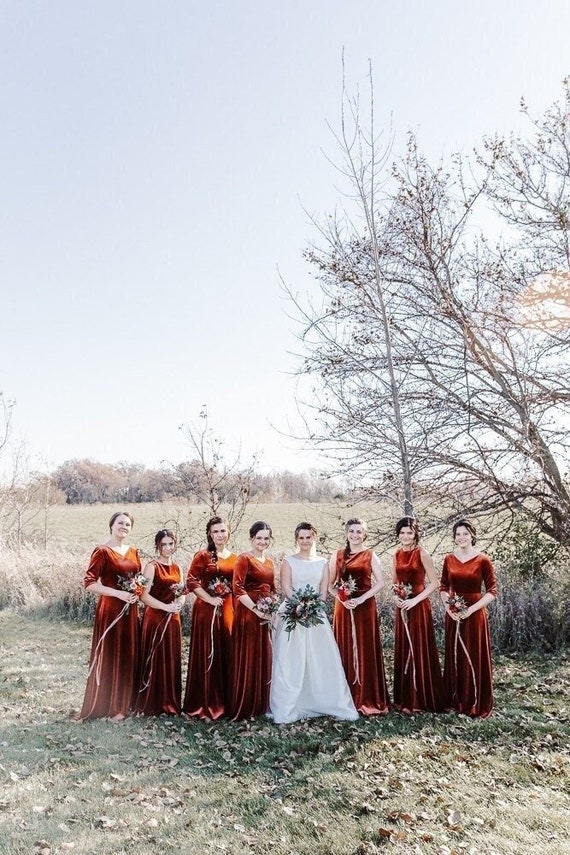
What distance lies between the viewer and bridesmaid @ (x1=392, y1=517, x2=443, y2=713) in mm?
7695

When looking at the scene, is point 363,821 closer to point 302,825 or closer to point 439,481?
point 302,825

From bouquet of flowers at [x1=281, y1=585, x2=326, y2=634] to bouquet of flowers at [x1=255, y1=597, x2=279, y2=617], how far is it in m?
0.13

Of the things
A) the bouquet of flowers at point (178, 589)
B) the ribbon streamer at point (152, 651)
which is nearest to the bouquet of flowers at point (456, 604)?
the bouquet of flowers at point (178, 589)

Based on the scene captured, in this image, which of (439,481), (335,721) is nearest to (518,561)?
(439,481)

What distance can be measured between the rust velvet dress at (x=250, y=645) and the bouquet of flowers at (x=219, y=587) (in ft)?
0.61

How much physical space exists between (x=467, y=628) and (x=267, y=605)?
2.35 metres

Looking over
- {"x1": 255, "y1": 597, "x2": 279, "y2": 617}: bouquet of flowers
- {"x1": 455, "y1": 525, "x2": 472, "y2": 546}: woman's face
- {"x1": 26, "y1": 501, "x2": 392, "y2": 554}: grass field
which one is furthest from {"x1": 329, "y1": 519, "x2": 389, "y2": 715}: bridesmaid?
{"x1": 26, "y1": 501, "x2": 392, "y2": 554}: grass field

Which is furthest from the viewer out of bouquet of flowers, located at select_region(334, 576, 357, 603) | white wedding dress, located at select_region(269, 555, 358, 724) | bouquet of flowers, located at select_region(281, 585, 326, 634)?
bouquet of flowers, located at select_region(334, 576, 357, 603)

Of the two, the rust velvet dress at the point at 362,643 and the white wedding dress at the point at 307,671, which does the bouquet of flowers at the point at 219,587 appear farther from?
the rust velvet dress at the point at 362,643

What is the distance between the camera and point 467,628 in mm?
7762

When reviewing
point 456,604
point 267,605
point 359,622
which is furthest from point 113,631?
point 456,604

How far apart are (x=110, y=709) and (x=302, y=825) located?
3.38 m

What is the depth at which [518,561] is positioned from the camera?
12.4m

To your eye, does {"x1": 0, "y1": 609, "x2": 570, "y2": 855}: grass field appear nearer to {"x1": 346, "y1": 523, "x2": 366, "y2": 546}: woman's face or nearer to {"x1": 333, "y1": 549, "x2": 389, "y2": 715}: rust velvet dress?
{"x1": 333, "y1": 549, "x2": 389, "y2": 715}: rust velvet dress
